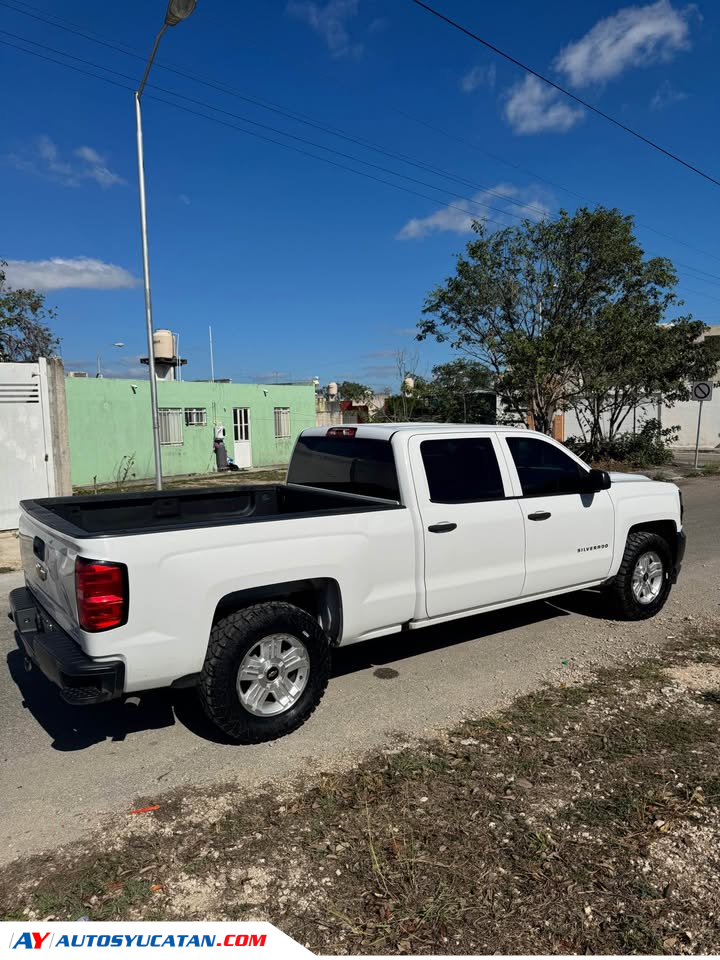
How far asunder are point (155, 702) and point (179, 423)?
60.1 feet

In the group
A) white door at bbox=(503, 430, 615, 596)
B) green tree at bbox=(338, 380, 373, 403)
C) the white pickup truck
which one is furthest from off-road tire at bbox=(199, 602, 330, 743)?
green tree at bbox=(338, 380, 373, 403)

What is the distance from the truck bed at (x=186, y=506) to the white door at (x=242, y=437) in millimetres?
18697

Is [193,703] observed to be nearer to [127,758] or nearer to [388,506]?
[127,758]

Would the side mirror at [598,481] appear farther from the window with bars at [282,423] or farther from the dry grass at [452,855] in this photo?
the window with bars at [282,423]

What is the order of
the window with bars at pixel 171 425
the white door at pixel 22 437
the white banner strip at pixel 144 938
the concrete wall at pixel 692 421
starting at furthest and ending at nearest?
the concrete wall at pixel 692 421, the window with bars at pixel 171 425, the white door at pixel 22 437, the white banner strip at pixel 144 938

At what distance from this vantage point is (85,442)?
19.5 meters

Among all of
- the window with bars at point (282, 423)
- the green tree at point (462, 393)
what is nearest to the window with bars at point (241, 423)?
the window with bars at point (282, 423)

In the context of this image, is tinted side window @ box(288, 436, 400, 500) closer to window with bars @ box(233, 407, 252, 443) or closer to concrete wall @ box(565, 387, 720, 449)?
window with bars @ box(233, 407, 252, 443)

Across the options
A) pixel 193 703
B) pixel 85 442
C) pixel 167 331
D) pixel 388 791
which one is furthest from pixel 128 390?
pixel 388 791

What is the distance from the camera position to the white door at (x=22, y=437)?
11578 mm

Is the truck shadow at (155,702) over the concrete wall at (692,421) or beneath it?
beneath

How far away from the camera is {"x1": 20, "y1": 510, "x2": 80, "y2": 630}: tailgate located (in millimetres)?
3455

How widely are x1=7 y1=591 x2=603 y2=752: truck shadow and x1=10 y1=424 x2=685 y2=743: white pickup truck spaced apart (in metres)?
0.35

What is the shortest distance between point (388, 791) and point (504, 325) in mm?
19219
